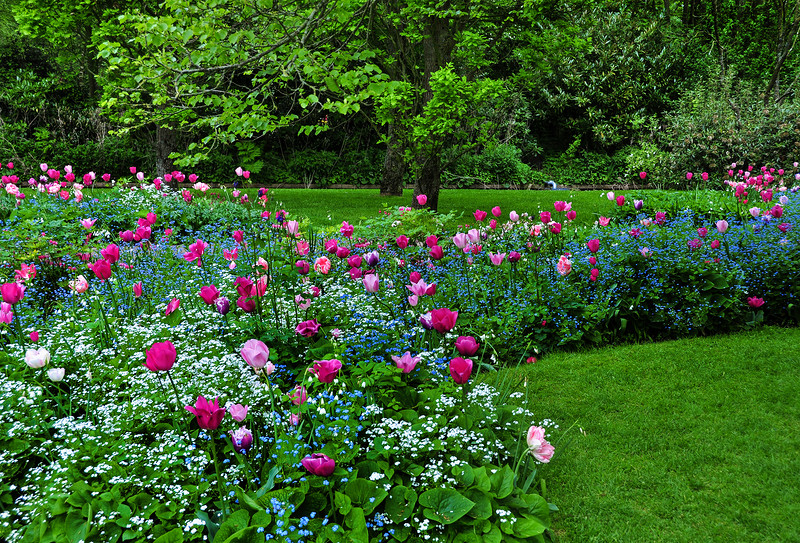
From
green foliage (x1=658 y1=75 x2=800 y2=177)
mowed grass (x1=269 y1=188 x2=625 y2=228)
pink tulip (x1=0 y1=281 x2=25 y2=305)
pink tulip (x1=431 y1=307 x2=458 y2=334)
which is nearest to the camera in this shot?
pink tulip (x1=431 y1=307 x2=458 y2=334)

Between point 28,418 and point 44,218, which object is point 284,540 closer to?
point 28,418

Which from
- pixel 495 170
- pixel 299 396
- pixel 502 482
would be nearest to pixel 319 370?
pixel 299 396

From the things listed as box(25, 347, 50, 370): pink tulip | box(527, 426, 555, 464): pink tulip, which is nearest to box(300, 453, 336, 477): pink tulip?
box(527, 426, 555, 464): pink tulip

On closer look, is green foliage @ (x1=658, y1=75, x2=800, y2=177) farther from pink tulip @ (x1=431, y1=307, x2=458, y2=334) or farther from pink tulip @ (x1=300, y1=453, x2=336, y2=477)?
pink tulip @ (x1=300, y1=453, x2=336, y2=477)

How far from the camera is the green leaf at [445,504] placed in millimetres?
1980

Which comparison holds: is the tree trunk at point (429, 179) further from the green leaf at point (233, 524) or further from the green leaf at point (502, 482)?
the green leaf at point (233, 524)

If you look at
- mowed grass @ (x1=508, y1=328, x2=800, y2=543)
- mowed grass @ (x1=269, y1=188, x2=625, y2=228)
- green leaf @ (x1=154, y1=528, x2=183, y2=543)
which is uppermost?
mowed grass @ (x1=269, y1=188, x2=625, y2=228)

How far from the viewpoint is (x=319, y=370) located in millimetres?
2100

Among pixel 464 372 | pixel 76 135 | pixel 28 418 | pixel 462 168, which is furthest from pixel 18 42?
pixel 464 372

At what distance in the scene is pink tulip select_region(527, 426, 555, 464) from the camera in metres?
2.20

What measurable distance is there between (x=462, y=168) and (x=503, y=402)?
15.1 metres

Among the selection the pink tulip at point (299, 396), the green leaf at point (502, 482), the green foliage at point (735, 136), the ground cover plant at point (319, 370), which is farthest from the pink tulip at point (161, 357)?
the green foliage at point (735, 136)

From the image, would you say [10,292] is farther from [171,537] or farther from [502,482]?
[502,482]

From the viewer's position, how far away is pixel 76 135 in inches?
658
